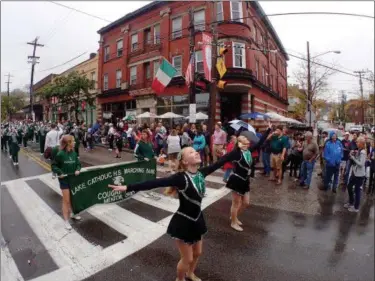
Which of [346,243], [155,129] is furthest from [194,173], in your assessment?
[155,129]

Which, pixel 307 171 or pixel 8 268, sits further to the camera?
pixel 307 171

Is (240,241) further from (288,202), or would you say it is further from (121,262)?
(288,202)

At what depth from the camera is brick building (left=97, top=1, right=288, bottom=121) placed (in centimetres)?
1948

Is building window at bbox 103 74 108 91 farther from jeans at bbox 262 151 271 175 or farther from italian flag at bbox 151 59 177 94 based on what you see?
jeans at bbox 262 151 271 175

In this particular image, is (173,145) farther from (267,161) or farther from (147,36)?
(147,36)

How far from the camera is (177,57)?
2222 cm

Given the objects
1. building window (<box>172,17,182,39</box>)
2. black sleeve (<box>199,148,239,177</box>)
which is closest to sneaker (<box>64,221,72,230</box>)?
black sleeve (<box>199,148,239,177</box>)

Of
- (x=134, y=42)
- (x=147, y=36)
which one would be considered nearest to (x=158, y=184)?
(x=147, y=36)

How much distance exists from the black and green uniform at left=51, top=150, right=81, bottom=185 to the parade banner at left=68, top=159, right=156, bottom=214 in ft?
0.47

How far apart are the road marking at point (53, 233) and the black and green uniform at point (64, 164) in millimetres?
943

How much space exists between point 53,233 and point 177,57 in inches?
741

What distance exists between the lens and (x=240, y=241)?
5.08m

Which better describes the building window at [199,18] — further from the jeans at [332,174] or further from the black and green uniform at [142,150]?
the jeans at [332,174]

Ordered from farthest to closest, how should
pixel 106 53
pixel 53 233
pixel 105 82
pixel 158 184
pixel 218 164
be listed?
pixel 105 82 < pixel 106 53 < pixel 53 233 < pixel 218 164 < pixel 158 184
